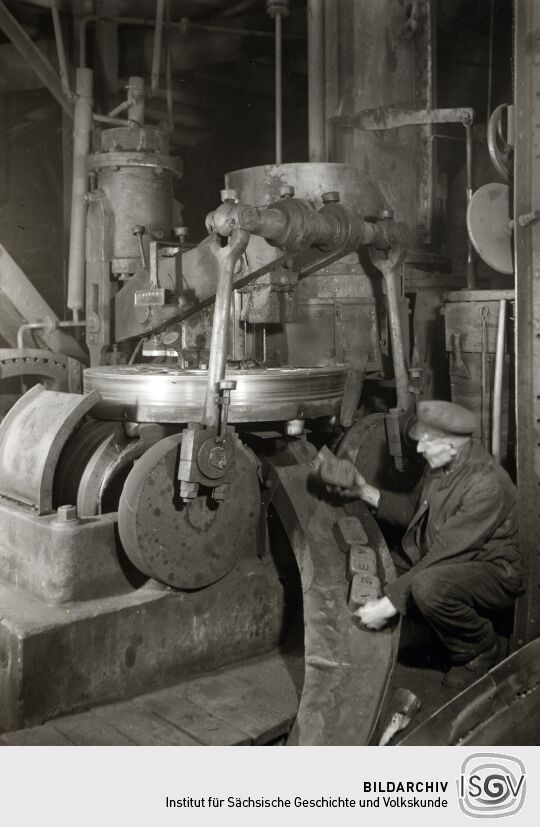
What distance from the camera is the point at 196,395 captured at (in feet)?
9.31

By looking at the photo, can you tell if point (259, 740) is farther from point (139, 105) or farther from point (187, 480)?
point (139, 105)

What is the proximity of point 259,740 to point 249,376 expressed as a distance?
4.09 feet

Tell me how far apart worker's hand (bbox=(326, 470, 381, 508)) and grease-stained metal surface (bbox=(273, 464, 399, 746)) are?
0.06 metres

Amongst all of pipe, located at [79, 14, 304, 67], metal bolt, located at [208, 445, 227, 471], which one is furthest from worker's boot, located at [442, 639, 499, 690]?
pipe, located at [79, 14, 304, 67]

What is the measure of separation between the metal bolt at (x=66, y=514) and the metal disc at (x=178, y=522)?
180 mm

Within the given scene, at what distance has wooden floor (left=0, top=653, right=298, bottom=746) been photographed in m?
2.48

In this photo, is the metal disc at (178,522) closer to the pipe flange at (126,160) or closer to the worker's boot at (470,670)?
the worker's boot at (470,670)

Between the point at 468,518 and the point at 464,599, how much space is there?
0.94ft

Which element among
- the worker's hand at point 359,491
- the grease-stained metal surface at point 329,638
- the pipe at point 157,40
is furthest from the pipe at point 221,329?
the pipe at point 157,40

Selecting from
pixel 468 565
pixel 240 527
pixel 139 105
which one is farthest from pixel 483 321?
pixel 139 105

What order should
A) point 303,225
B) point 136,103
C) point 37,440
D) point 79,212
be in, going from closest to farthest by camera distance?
point 37,440 → point 303,225 → point 136,103 → point 79,212

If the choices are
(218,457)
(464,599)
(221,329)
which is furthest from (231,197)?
(464,599)

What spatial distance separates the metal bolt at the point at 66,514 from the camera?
2701mm

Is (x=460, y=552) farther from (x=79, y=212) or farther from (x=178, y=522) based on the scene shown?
(x=79, y=212)
